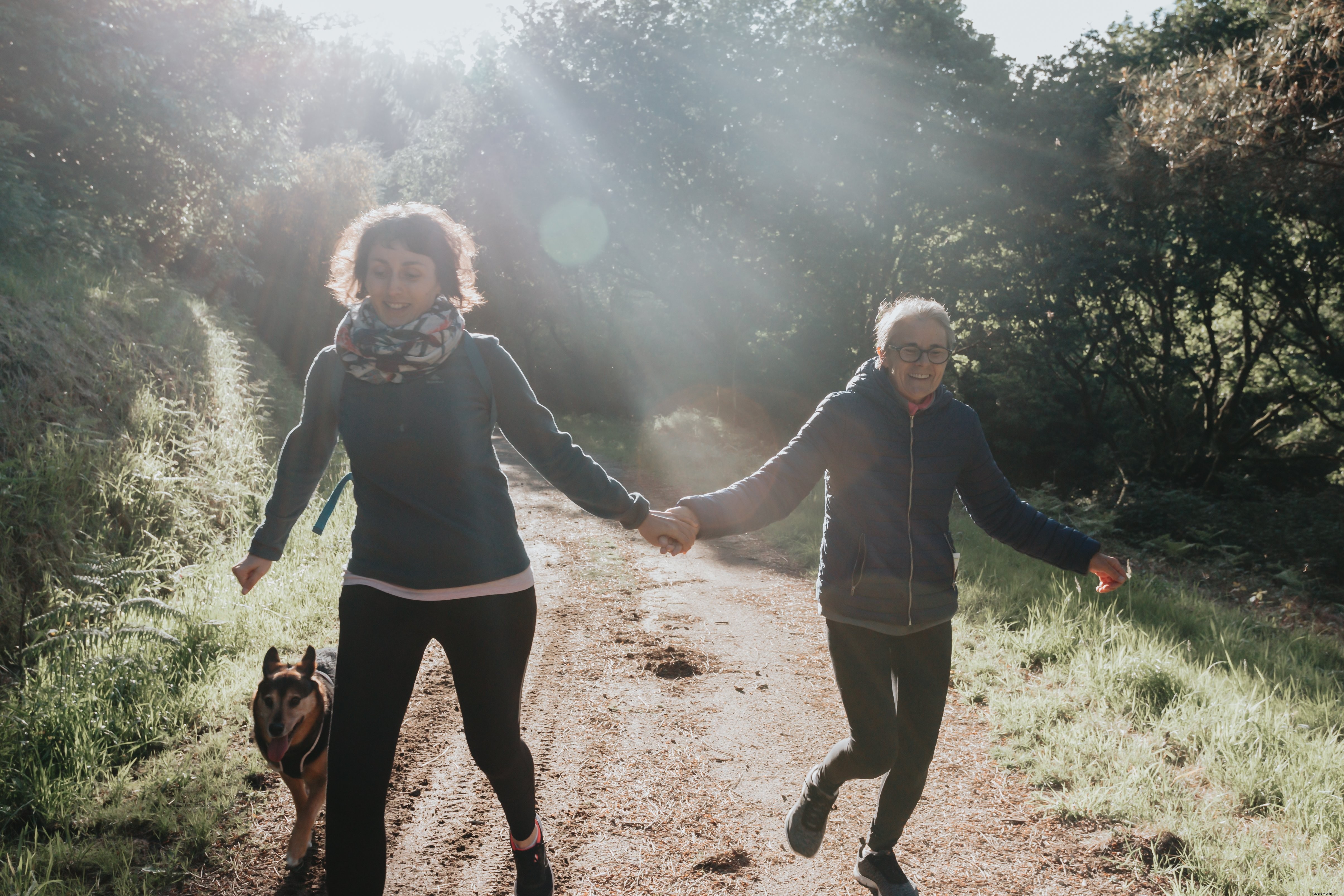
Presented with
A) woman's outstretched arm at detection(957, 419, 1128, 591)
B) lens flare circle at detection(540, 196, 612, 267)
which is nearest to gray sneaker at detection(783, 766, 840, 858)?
woman's outstretched arm at detection(957, 419, 1128, 591)

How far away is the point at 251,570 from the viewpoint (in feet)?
8.63

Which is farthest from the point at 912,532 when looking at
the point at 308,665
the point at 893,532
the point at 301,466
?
the point at 308,665

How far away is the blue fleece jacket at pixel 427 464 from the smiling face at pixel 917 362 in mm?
1244

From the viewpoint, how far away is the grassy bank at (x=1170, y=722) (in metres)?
3.29

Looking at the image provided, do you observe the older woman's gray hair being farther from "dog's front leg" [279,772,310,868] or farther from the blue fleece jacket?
"dog's front leg" [279,772,310,868]

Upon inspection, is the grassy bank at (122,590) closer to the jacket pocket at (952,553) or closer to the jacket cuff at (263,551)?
the jacket cuff at (263,551)

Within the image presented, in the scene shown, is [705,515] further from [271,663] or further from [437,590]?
[271,663]

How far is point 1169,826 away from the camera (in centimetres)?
342

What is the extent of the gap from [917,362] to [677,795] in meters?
2.32

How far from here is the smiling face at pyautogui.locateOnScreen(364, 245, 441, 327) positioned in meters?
2.54

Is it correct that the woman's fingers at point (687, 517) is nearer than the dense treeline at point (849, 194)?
Yes

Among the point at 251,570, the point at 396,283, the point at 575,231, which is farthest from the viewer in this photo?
the point at 575,231

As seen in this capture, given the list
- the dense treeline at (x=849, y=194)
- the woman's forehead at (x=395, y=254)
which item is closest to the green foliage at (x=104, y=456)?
the dense treeline at (x=849, y=194)

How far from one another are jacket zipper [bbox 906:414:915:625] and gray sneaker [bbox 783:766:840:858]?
0.79 m
